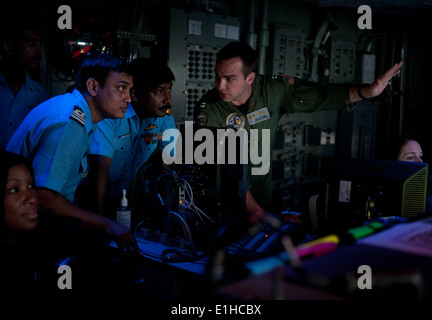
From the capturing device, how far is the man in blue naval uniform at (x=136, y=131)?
8.57 ft

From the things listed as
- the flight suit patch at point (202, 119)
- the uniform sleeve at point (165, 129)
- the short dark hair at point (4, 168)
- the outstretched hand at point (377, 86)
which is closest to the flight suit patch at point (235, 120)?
the flight suit patch at point (202, 119)

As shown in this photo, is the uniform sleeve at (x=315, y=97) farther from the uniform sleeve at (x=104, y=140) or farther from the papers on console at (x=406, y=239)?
the papers on console at (x=406, y=239)

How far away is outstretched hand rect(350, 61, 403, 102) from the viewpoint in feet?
8.66

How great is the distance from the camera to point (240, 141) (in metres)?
1.98

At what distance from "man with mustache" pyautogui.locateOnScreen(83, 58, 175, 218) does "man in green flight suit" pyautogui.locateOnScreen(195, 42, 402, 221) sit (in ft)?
0.97

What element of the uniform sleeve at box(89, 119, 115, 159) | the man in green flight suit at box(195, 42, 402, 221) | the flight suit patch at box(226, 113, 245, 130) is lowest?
the uniform sleeve at box(89, 119, 115, 159)

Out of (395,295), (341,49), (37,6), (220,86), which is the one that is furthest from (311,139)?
(395,295)

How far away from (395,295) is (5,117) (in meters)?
2.90

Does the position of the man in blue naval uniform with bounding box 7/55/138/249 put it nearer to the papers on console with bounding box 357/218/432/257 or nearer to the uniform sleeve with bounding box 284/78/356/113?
the papers on console with bounding box 357/218/432/257

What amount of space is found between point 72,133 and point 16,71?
4.53 feet

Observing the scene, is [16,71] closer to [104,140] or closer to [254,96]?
[104,140]

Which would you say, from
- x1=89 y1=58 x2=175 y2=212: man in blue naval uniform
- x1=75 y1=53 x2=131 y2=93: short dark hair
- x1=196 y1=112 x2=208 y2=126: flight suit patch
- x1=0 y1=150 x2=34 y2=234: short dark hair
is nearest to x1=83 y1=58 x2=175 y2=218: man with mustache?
x1=89 y1=58 x2=175 y2=212: man in blue naval uniform

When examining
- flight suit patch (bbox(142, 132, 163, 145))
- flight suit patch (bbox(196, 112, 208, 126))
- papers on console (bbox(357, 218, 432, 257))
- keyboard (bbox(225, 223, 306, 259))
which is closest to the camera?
papers on console (bbox(357, 218, 432, 257))

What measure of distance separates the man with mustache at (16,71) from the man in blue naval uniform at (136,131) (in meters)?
0.75
